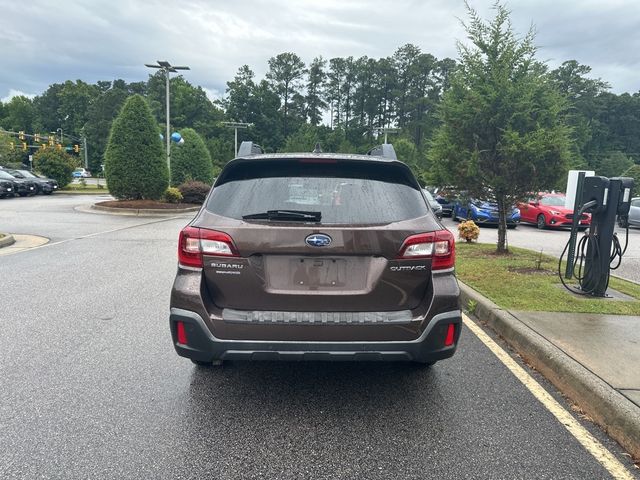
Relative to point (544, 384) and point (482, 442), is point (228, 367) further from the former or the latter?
point (544, 384)

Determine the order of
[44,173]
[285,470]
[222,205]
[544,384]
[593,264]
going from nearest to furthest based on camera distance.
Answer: [285,470] < [222,205] < [544,384] < [593,264] < [44,173]

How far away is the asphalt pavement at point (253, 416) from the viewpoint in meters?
2.62

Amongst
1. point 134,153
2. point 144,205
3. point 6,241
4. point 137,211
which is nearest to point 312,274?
point 6,241

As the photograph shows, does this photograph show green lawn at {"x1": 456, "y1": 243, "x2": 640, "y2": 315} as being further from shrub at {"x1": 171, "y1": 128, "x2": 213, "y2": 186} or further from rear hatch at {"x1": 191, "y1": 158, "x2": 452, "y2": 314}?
shrub at {"x1": 171, "y1": 128, "x2": 213, "y2": 186}

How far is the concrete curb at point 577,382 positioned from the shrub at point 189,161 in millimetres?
27202

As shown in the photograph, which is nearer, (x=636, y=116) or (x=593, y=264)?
(x=593, y=264)

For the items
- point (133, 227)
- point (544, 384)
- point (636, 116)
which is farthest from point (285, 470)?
point (636, 116)

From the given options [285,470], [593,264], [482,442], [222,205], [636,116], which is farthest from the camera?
[636,116]

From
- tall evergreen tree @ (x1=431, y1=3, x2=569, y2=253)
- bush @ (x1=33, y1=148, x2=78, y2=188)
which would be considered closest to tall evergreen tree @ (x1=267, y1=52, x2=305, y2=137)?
bush @ (x1=33, y1=148, x2=78, y2=188)

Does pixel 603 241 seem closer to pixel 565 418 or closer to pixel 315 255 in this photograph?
pixel 565 418

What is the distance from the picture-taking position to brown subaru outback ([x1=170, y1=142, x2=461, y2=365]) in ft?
9.68

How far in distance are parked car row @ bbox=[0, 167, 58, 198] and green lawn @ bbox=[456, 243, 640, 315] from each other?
28.1 m

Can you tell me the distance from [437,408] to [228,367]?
5.64 feet

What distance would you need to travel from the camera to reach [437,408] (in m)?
3.33
